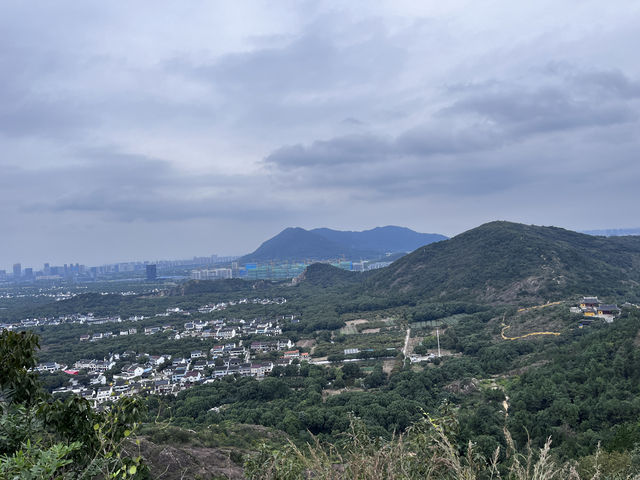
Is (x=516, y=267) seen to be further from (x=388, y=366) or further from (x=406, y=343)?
(x=388, y=366)

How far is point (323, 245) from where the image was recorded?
150875 mm

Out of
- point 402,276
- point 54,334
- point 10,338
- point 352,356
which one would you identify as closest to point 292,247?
point 402,276

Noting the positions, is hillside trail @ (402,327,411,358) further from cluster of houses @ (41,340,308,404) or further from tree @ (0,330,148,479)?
tree @ (0,330,148,479)

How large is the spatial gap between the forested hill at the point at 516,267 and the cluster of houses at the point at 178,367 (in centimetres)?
2056

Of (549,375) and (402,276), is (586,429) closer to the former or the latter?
(549,375)

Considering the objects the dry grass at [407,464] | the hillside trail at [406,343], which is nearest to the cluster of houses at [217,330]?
the hillside trail at [406,343]

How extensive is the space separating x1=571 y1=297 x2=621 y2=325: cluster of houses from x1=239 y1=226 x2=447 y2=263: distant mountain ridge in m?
101

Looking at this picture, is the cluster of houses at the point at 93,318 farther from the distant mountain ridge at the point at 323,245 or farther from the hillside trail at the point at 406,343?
the distant mountain ridge at the point at 323,245

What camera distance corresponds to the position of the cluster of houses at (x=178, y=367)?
1850 cm

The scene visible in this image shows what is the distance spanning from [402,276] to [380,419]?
35.1 metres

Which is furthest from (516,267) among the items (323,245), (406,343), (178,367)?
(323,245)

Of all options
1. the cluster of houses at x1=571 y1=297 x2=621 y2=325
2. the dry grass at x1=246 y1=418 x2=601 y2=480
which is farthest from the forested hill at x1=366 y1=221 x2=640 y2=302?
the dry grass at x1=246 y1=418 x2=601 y2=480

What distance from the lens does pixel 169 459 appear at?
23.6 ft

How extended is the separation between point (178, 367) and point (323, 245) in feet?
425
